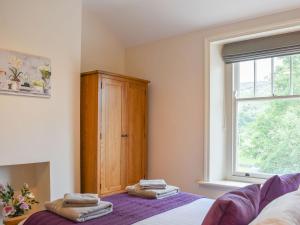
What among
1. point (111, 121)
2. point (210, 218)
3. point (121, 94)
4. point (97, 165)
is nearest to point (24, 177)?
point (97, 165)

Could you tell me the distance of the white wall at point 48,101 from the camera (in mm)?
2826

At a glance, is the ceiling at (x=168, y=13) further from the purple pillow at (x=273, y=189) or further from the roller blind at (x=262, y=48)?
the purple pillow at (x=273, y=189)

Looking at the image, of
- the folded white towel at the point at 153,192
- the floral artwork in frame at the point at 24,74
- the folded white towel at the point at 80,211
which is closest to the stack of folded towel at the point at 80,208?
the folded white towel at the point at 80,211

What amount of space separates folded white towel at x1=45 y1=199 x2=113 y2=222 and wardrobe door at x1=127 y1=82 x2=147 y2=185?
1694 mm

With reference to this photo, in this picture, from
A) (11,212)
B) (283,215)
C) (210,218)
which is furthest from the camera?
(11,212)

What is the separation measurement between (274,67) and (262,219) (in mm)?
2548

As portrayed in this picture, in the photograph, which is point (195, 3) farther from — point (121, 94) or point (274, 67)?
point (121, 94)

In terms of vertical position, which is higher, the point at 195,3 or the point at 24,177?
the point at 195,3

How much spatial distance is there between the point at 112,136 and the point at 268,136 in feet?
5.75

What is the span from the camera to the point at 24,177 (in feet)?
10.6

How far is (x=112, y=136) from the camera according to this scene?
11.6ft

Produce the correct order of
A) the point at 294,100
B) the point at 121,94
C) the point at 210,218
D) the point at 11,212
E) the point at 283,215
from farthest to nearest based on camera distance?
the point at 121,94 < the point at 294,100 < the point at 11,212 < the point at 210,218 < the point at 283,215

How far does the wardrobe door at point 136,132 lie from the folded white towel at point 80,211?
66.7 inches

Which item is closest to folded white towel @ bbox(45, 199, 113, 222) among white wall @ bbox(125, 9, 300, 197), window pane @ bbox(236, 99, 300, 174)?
white wall @ bbox(125, 9, 300, 197)
